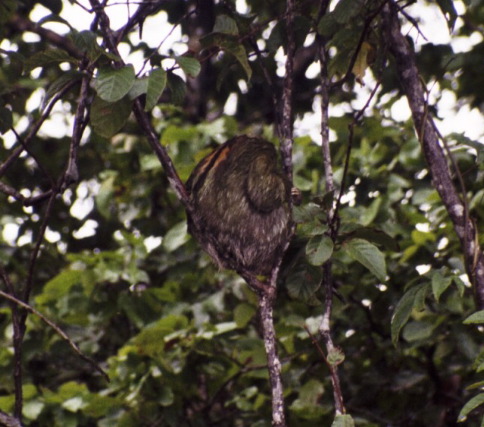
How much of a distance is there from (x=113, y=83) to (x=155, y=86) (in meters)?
0.07

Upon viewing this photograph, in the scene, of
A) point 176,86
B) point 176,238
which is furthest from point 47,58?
point 176,238

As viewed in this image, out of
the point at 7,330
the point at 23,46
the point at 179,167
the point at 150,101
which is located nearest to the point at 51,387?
the point at 7,330

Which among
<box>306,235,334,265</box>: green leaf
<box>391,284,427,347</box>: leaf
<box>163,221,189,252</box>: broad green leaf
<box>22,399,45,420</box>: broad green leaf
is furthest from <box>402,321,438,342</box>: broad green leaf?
<box>22,399,45,420</box>: broad green leaf

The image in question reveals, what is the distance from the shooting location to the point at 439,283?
1412 millimetres

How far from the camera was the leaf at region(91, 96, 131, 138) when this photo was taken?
1344 mm

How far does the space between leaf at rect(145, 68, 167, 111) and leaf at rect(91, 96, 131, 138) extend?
0.08 m

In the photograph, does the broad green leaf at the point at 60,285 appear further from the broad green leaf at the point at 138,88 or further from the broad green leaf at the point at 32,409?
the broad green leaf at the point at 138,88

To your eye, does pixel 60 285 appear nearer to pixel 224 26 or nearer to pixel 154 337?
pixel 154 337

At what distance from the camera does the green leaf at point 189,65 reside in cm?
132

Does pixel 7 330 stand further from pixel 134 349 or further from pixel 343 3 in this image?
pixel 343 3

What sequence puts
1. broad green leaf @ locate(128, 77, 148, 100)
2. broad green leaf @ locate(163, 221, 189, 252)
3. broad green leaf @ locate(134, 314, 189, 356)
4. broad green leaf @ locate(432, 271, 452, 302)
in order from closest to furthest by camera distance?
1. broad green leaf @ locate(128, 77, 148, 100)
2. broad green leaf @ locate(432, 271, 452, 302)
3. broad green leaf @ locate(134, 314, 189, 356)
4. broad green leaf @ locate(163, 221, 189, 252)

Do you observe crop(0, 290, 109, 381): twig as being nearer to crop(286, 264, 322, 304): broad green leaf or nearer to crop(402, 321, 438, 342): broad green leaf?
crop(286, 264, 322, 304): broad green leaf

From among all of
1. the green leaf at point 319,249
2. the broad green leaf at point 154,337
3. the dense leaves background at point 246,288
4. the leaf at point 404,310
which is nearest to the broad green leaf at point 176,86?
the dense leaves background at point 246,288

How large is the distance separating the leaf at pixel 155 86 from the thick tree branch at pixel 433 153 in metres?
0.54
